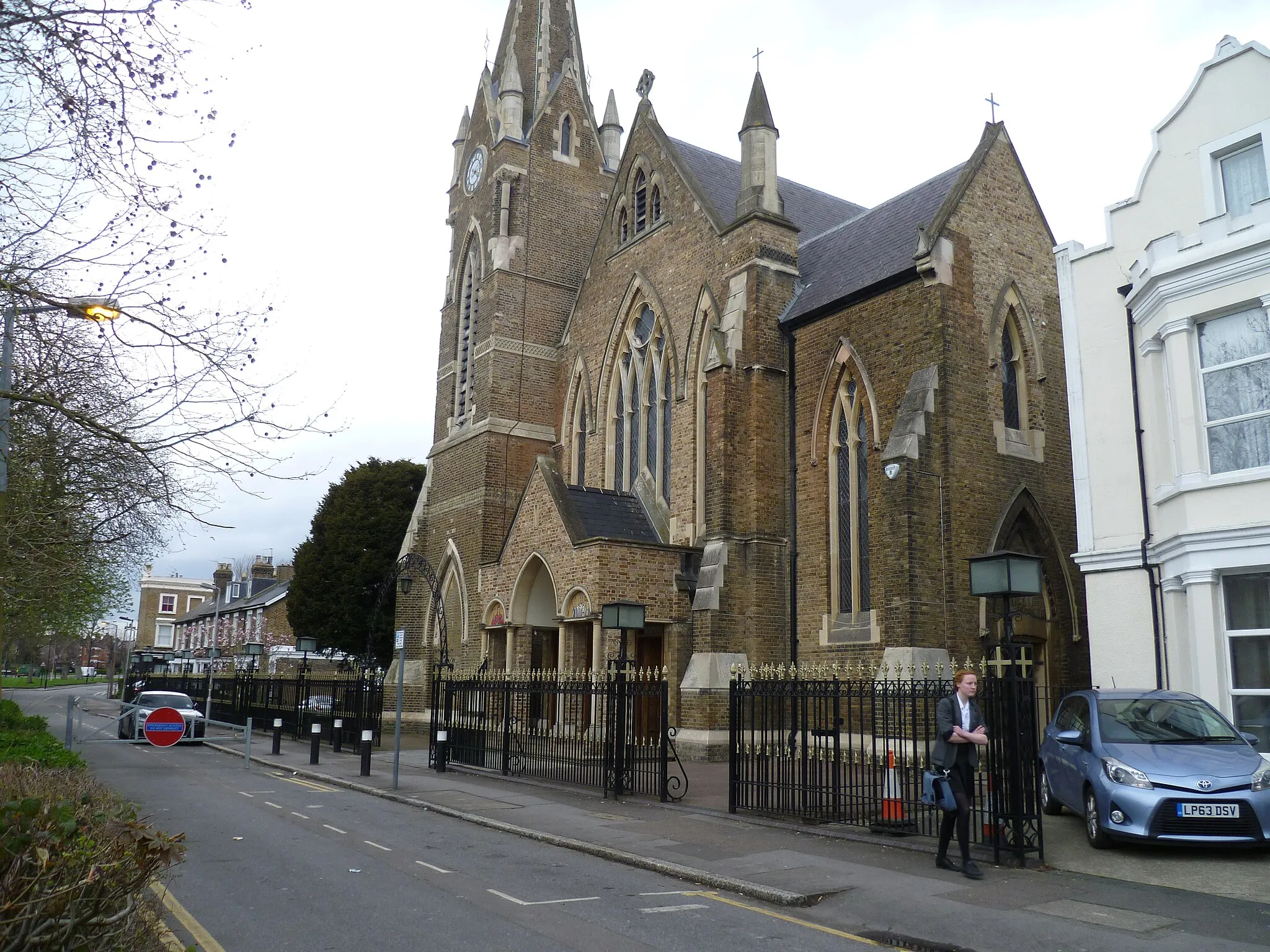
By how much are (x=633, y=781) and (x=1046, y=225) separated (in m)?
14.9

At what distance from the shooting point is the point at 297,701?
88.0 ft

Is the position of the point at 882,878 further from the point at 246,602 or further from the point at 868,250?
the point at 246,602

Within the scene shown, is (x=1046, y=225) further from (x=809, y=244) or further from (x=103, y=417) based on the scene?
(x=103, y=417)

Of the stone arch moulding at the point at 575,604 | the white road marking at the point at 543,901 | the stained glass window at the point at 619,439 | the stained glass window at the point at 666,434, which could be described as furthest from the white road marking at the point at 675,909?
the stained glass window at the point at 619,439

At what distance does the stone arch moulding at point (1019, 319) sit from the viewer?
20141 mm

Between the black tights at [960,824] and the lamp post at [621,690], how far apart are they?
19.2 ft

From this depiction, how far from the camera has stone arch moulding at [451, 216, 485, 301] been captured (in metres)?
31.3

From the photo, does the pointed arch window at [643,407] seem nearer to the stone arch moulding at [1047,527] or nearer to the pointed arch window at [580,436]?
the pointed arch window at [580,436]

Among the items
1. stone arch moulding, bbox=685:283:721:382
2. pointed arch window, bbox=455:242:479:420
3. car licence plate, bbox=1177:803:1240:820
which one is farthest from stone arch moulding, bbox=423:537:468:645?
car licence plate, bbox=1177:803:1240:820

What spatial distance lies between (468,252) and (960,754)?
26.3 m

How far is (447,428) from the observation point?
3178cm

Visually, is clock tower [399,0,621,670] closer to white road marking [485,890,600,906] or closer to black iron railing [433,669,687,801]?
black iron railing [433,669,687,801]

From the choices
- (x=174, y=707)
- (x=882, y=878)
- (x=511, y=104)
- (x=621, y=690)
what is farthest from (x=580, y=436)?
(x=882, y=878)

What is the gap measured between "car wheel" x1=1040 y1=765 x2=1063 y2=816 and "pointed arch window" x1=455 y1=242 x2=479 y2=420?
21.2 meters
